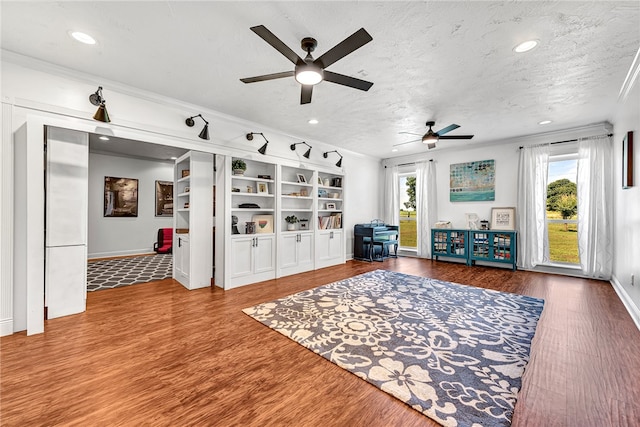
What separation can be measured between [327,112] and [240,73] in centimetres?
158

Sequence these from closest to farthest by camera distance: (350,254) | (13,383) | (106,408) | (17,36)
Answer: (106,408)
(13,383)
(17,36)
(350,254)

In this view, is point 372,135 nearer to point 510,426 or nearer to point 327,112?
point 327,112

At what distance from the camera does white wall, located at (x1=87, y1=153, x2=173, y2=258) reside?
22.0ft

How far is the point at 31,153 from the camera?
2.70 metres

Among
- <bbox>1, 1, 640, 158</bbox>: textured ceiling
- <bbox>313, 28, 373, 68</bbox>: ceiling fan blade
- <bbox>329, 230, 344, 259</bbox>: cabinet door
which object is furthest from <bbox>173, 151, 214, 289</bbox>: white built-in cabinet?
<bbox>313, 28, 373, 68</bbox>: ceiling fan blade

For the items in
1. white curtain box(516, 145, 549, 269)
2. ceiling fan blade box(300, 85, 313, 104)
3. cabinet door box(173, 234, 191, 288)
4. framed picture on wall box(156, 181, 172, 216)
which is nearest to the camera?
ceiling fan blade box(300, 85, 313, 104)

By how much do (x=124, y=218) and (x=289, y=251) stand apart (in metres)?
5.14

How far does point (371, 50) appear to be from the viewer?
102 inches

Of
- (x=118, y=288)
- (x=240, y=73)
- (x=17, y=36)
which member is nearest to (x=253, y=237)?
(x=118, y=288)

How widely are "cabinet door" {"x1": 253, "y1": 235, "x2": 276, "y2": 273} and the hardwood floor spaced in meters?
1.32

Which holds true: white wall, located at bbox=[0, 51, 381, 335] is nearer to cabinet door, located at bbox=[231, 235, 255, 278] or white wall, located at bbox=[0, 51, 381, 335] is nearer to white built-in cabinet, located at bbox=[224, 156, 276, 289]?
white built-in cabinet, located at bbox=[224, 156, 276, 289]

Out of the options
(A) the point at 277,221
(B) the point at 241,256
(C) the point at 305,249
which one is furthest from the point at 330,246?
(B) the point at 241,256

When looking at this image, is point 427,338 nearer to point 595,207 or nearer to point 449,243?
point 449,243

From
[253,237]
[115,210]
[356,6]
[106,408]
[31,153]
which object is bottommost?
[106,408]
